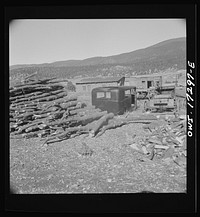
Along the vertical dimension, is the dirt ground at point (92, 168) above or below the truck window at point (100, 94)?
below

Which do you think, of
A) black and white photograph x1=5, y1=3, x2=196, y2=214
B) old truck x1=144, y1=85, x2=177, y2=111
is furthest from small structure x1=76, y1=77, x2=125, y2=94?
old truck x1=144, y1=85, x2=177, y2=111

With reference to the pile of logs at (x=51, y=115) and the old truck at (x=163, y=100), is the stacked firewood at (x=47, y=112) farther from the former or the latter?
the old truck at (x=163, y=100)

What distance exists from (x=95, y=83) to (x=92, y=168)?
1.85 ft

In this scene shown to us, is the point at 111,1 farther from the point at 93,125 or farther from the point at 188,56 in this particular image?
the point at 93,125

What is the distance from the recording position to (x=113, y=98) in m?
2.40

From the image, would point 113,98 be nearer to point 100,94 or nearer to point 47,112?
point 100,94

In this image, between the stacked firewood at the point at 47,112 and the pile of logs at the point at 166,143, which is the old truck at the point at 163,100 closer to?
the pile of logs at the point at 166,143

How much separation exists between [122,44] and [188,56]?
45cm

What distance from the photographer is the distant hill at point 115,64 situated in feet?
7.82

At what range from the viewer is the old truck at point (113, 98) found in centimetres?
239

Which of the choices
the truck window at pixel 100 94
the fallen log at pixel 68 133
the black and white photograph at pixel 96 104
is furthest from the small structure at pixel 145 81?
the fallen log at pixel 68 133

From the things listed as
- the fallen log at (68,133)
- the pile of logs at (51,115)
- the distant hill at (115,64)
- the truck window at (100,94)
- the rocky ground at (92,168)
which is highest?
the distant hill at (115,64)
